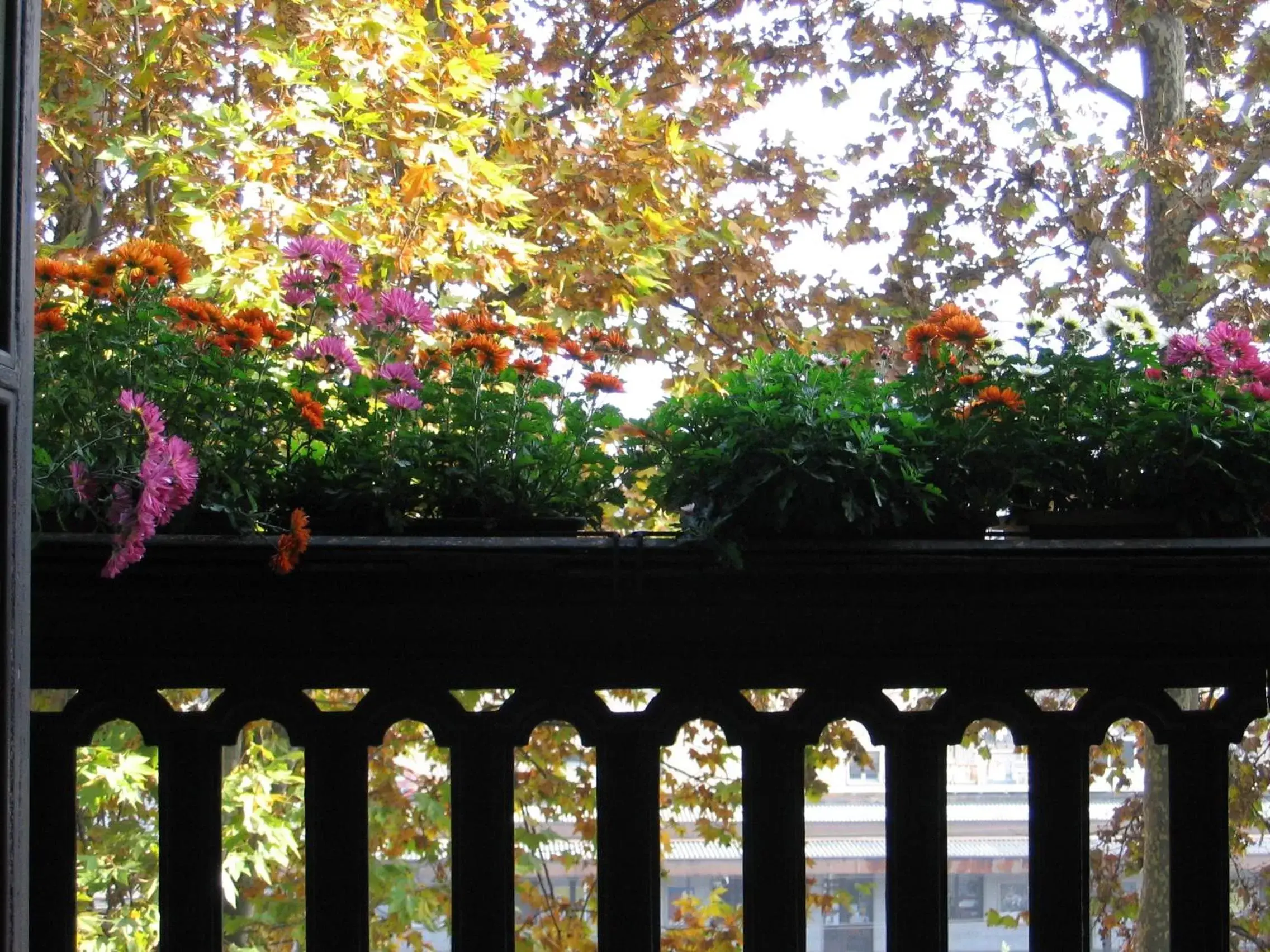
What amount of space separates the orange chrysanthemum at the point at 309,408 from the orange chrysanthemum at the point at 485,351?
0.17 meters

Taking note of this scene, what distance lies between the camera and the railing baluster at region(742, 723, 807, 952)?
1.33m

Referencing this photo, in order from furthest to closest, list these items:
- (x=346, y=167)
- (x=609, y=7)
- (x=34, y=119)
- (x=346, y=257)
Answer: (x=609, y=7)
(x=346, y=167)
(x=346, y=257)
(x=34, y=119)

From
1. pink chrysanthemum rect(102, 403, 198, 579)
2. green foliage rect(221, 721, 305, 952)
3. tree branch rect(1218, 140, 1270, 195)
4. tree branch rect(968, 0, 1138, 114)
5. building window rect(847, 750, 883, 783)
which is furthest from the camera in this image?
building window rect(847, 750, 883, 783)

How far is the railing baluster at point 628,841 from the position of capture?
1.33 metres

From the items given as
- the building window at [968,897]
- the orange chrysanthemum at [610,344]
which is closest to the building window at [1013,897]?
the building window at [968,897]

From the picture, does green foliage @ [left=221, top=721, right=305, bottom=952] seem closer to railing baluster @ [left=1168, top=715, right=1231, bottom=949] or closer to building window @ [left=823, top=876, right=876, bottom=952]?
building window @ [left=823, top=876, right=876, bottom=952]

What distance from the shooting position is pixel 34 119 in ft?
2.94

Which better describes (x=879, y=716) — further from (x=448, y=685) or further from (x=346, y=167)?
(x=346, y=167)

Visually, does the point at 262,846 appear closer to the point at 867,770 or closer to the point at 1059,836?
the point at 867,770

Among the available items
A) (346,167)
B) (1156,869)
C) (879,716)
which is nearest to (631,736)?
(879,716)

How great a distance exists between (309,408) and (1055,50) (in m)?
2.99

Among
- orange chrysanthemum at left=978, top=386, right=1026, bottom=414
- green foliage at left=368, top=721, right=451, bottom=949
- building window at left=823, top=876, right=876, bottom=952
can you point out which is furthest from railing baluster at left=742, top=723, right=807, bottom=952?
green foliage at left=368, top=721, right=451, bottom=949

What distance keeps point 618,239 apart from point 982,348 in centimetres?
170

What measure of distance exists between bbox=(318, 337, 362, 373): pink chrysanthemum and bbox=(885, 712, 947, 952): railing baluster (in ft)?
2.54
